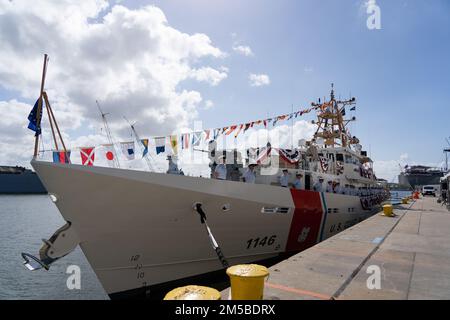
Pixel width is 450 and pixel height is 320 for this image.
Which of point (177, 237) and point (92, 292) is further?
point (92, 292)

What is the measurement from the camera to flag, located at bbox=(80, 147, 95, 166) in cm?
793

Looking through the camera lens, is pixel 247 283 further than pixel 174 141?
No

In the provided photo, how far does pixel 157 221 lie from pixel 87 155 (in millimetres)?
3446

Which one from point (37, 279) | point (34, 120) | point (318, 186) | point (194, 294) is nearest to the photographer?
point (194, 294)

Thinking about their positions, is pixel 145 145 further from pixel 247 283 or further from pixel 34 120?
pixel 247 283

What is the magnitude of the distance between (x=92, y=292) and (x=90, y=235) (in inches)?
205

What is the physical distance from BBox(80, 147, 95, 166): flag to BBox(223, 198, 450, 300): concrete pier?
19.7 feet

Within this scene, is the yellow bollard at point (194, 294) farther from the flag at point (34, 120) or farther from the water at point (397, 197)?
the water at point (397, 197)

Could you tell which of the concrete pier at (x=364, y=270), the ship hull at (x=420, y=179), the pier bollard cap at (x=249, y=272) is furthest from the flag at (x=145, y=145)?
the ship hull at (x=420, y=179)

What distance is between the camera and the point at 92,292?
9.73 metres

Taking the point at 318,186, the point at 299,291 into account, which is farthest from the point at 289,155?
the point at 299,291

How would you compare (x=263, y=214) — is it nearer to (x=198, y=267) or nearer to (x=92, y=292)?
(x=198, y=267)

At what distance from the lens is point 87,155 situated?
8.05 meters
